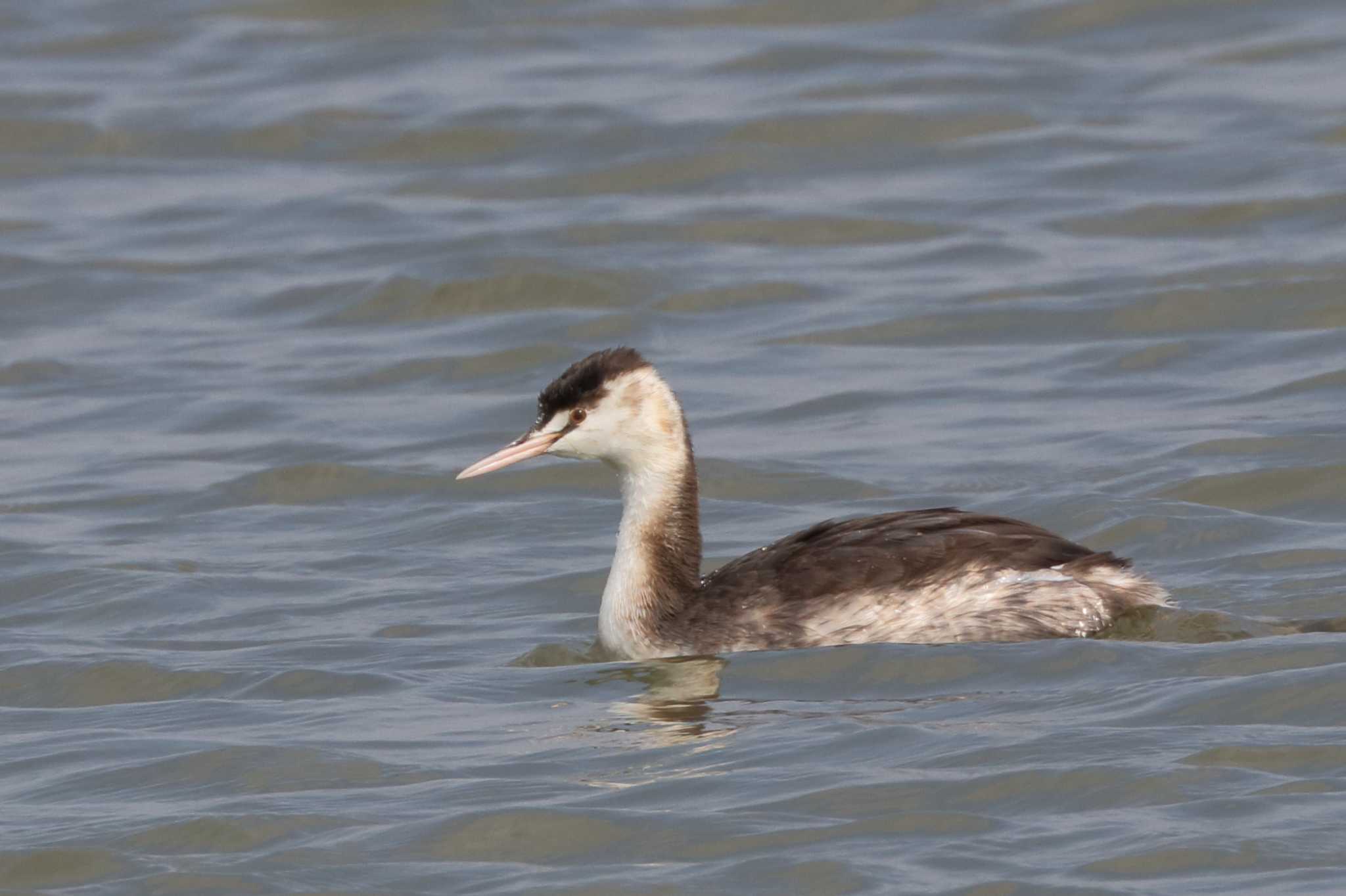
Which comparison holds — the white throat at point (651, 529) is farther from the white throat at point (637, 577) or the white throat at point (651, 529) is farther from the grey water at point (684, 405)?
the grey water at point (684, 405)

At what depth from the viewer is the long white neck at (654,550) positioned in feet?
30.3

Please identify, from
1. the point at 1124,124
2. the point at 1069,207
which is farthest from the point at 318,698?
the point at 1124,124

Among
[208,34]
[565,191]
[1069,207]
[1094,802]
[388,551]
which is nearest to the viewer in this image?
[1094,802]

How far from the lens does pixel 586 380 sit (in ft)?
30.4

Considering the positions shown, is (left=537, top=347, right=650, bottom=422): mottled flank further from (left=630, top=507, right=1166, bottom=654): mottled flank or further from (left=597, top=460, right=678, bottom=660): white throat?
(left=630, top=507, right=1166, bottom=654): mottled flank

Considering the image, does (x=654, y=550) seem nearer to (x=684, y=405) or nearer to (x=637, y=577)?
(x=637, y=577)

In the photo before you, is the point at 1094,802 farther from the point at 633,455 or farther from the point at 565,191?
the point at 565,191

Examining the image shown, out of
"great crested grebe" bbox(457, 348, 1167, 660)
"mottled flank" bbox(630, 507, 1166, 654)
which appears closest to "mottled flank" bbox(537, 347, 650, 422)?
"great crested grebe" bbox(457, 348, 1167, 660)

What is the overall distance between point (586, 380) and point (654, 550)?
2.20ft

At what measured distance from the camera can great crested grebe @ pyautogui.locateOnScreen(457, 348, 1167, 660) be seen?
8.89 meters

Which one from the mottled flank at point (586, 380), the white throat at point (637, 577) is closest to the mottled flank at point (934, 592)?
the white throat at point (637, 577)

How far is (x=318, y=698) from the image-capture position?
891 centimetres

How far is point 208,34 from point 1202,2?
7.97 m

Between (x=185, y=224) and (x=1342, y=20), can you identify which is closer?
(x=185, y=224)
